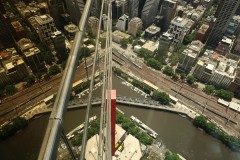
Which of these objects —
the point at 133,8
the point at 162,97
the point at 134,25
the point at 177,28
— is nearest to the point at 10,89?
the point at 162,97

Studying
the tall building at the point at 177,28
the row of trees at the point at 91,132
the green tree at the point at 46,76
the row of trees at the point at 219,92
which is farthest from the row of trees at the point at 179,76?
the green tree at the point at 46,76

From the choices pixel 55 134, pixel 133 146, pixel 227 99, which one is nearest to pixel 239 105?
pixel 227 99

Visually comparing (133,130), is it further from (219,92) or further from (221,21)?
(221,21)

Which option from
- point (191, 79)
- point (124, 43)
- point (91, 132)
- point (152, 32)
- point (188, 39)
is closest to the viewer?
point (91, 132)

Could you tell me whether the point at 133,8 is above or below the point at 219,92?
above

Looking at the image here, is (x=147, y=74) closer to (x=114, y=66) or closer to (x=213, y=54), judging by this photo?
(x=114, y=66)

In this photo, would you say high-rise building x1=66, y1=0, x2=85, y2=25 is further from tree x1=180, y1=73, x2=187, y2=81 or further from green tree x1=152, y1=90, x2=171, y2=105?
tree x1=180, y1=73, x2=187, y2=81

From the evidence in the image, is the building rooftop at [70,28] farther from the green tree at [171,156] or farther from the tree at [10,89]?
the green tree at [171,156]
